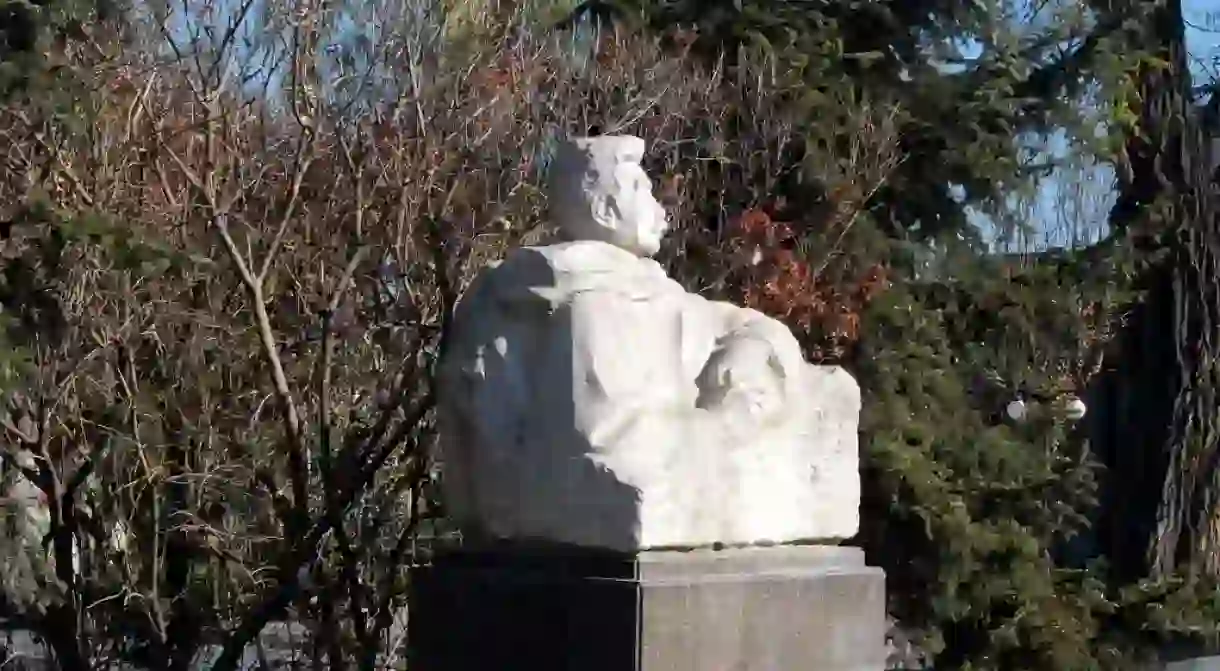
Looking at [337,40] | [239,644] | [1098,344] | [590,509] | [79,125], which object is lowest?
[239,644]

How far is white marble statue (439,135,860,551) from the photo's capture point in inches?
204

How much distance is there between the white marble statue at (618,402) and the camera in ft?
17.0

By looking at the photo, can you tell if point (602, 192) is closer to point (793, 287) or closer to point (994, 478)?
point (793, 287)

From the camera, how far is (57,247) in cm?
729

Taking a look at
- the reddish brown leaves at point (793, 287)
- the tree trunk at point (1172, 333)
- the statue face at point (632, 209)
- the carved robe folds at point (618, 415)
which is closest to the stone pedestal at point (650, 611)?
the carved robe folds at point (618, 415)

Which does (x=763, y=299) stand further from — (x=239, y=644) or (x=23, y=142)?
(x=23, y=142)

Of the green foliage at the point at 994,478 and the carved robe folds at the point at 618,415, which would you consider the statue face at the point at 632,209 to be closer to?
the carved robe folds at the point at 618,415

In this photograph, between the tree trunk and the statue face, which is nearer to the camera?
the statue face

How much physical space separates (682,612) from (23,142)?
398 centimetres

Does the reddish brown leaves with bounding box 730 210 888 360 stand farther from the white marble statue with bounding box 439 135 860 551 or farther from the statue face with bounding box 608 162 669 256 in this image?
the statue face with bounding box 608 162 669 256

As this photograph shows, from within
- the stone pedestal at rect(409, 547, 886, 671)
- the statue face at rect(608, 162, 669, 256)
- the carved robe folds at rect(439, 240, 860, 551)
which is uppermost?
the statue face at rect(608, 162, 669, 256)

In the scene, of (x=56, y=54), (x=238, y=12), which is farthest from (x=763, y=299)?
(x=56, y=54)

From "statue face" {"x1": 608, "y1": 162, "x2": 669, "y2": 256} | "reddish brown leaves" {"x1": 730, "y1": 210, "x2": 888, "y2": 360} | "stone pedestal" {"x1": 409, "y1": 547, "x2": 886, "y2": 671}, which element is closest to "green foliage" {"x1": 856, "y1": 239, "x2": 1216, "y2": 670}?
"reddish brown leaves" {"x1": 730, "y1": 210, "x2": 888, "y2": 360}

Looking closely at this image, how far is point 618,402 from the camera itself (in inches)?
205
